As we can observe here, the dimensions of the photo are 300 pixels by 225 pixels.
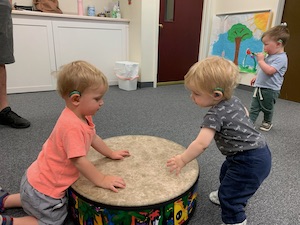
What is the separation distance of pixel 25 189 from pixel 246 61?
2.91 meters

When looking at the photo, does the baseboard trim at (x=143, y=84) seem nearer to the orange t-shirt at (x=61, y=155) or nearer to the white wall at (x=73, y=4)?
the white wall at (x=73, y=4)

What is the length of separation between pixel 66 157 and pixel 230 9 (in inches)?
124

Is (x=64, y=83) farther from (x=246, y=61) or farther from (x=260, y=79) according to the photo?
(x=246, y=61)

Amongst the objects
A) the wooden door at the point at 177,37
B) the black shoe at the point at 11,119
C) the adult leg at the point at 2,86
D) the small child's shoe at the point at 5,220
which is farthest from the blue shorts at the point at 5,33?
the wooden door at the point at 177,37

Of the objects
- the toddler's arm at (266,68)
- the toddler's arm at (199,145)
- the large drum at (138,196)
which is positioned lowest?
the large drum at (138,196)

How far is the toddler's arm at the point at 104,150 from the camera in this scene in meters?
0.89

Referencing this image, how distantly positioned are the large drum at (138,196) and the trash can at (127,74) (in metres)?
2.02

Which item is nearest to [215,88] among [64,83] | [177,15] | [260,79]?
[64,83]

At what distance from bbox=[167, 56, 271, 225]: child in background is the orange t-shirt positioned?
1.07ft

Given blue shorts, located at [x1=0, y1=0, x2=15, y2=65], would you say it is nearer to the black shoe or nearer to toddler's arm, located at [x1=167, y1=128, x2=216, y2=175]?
the black shoe

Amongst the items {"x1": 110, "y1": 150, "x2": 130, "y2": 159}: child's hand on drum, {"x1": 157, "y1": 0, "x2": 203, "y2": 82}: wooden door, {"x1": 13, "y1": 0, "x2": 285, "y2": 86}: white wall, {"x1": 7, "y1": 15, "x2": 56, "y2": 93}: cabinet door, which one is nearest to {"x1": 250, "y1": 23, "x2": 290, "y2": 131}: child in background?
{"x1": 110, "y1": 150, "x2": 130, "y2": 159}: child's hand on drum

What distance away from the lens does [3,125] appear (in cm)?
166

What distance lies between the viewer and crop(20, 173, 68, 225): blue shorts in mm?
733

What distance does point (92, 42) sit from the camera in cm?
286
